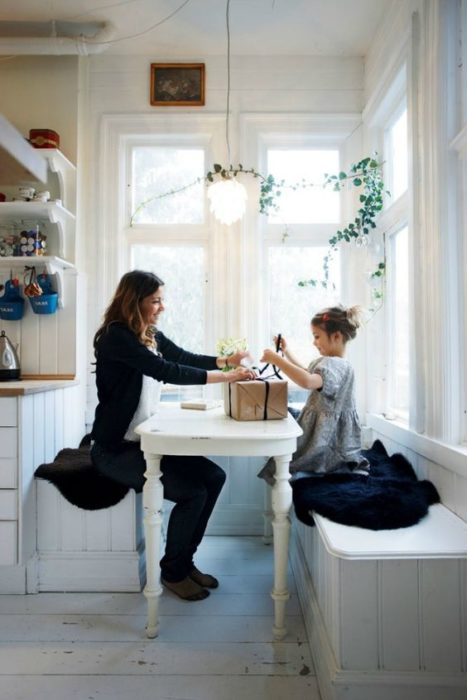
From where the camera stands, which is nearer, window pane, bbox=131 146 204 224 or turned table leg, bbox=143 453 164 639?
turned table leg, bbox=143 453 164 639

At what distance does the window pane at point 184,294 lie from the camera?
2908 mm

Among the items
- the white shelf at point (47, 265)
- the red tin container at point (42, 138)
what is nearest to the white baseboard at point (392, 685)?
the white shelf at point (47, 265)

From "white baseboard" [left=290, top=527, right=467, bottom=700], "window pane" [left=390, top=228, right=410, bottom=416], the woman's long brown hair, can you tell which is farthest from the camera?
"window pane" [left=390, top=228, right=410, bottom=416]

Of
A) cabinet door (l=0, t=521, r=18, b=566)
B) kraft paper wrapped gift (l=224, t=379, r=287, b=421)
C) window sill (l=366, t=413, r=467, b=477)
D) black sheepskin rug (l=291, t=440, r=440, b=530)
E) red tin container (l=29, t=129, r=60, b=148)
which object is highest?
red tin container (l=29, t=129, r=60, b=148)

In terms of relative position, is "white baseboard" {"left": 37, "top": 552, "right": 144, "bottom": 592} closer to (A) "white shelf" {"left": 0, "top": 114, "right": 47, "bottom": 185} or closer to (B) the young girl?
(B) the young girl

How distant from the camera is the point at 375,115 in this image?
2641mm

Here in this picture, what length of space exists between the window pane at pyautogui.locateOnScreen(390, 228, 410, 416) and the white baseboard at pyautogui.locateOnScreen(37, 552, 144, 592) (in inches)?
59.9

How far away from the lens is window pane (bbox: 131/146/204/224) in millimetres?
2943

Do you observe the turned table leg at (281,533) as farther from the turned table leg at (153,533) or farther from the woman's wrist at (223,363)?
the woman's wrist at (223,363)

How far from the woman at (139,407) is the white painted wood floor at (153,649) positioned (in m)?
0.18

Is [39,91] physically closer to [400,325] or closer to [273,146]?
[273,146]

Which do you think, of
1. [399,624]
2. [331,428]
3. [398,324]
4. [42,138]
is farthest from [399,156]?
[399,624]

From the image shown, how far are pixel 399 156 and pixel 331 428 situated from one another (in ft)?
5.03

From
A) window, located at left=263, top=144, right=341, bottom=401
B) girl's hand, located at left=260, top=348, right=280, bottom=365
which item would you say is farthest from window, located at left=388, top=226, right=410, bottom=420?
girl's hand, located at left=260, top=348, right=280, bottom=365
